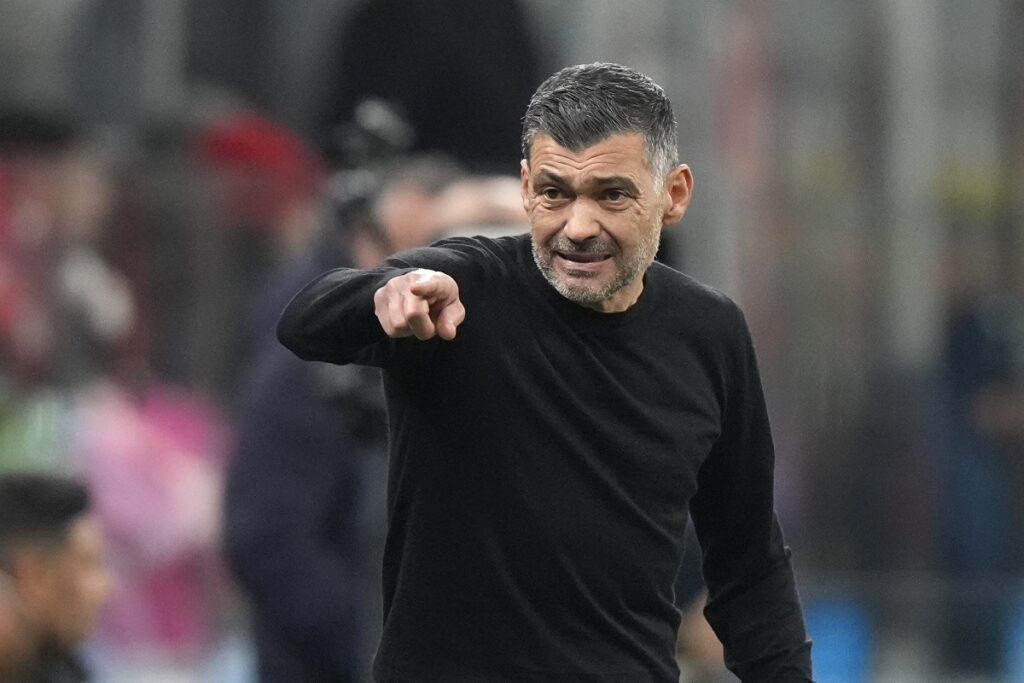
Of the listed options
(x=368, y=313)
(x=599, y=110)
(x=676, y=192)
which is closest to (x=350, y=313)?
(x=368, y=313)

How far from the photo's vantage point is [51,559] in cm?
484

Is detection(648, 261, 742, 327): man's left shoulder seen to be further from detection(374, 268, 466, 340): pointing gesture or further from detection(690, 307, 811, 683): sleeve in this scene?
detection(374, 268, 466, 340): pointing gesture

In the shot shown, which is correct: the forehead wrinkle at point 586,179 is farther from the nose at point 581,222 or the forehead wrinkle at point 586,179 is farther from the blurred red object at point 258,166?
the blurred red object at point 258,166

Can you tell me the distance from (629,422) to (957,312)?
221 inches

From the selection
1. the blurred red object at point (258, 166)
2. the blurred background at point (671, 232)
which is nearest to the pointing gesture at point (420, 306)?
the blurred background at point (671, 232)

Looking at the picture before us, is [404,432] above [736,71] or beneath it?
beneath

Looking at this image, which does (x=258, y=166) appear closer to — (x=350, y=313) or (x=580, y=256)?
(x=580, y=256)

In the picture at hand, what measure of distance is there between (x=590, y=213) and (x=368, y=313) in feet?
1.22

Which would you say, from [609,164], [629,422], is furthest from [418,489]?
[609,164]

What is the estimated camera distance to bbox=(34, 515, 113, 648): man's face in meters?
4.75

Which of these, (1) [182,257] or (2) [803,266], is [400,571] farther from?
(2) [803,266]

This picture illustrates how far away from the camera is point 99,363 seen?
24.2ft

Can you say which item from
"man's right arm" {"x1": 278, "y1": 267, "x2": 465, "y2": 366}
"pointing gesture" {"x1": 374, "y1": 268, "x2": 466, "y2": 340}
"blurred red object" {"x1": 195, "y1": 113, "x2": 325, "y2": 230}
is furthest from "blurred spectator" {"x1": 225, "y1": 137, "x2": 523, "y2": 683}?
"blurred red object" {"x1": 195, "y1": 113, "x2": 325, "y2": 230}

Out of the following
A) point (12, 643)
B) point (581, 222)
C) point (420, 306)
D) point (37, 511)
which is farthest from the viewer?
point (37, 511)
